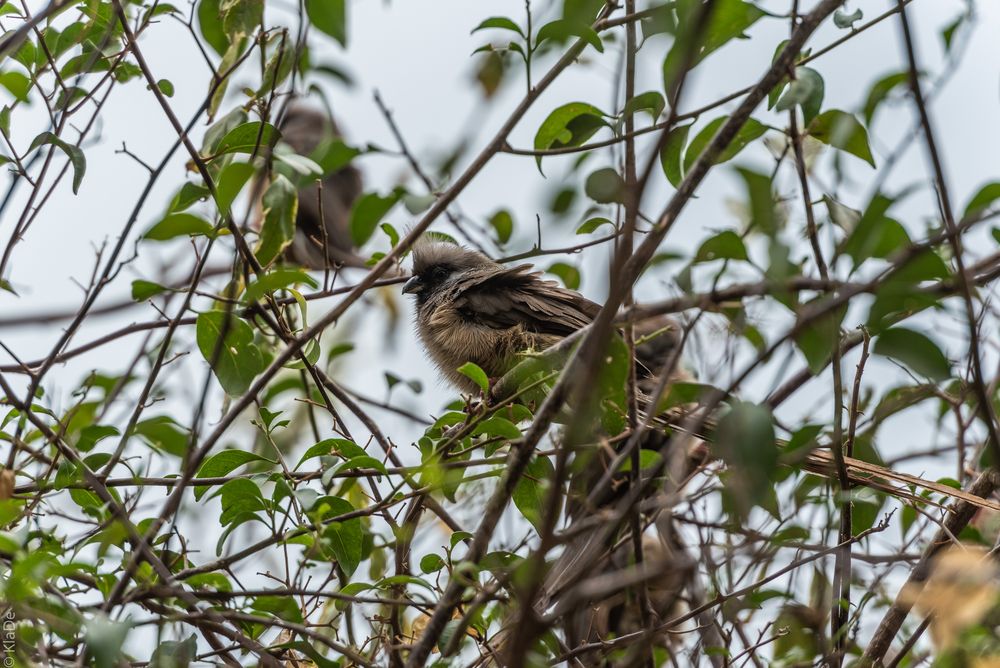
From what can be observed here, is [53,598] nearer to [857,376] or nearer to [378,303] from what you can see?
[857,376]

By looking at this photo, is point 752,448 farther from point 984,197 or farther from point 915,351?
point 984,197

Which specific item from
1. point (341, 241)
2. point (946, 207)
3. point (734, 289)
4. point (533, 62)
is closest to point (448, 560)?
point (734, 289)

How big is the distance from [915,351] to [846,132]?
967mm

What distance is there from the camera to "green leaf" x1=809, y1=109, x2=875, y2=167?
2.64 metres

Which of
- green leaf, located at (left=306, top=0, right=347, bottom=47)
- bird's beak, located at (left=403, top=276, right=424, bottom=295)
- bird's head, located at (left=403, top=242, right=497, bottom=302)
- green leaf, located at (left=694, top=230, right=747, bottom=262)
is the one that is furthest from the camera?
bird's head, located at (left=403, top=242, right=497, bottom=302)

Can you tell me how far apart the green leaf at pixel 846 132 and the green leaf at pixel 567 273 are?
1.93 meters

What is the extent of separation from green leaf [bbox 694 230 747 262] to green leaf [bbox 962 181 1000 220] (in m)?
0.49

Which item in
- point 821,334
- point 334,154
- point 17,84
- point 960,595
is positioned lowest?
point 960,595

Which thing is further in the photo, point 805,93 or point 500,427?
point 500,427

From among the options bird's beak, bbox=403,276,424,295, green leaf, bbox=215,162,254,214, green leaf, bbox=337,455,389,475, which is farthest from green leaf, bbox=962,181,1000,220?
bird's beak, bbox=403,276,424,295

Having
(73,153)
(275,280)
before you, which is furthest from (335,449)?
(73,153)

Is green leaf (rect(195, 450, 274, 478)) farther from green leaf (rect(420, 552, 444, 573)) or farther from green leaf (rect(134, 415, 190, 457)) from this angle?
green leaf (rect(420, 552, 444, 573))

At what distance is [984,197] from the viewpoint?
209cm

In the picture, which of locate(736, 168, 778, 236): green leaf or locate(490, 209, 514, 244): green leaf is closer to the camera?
locate(736, 168, 778, 236): green leaf
